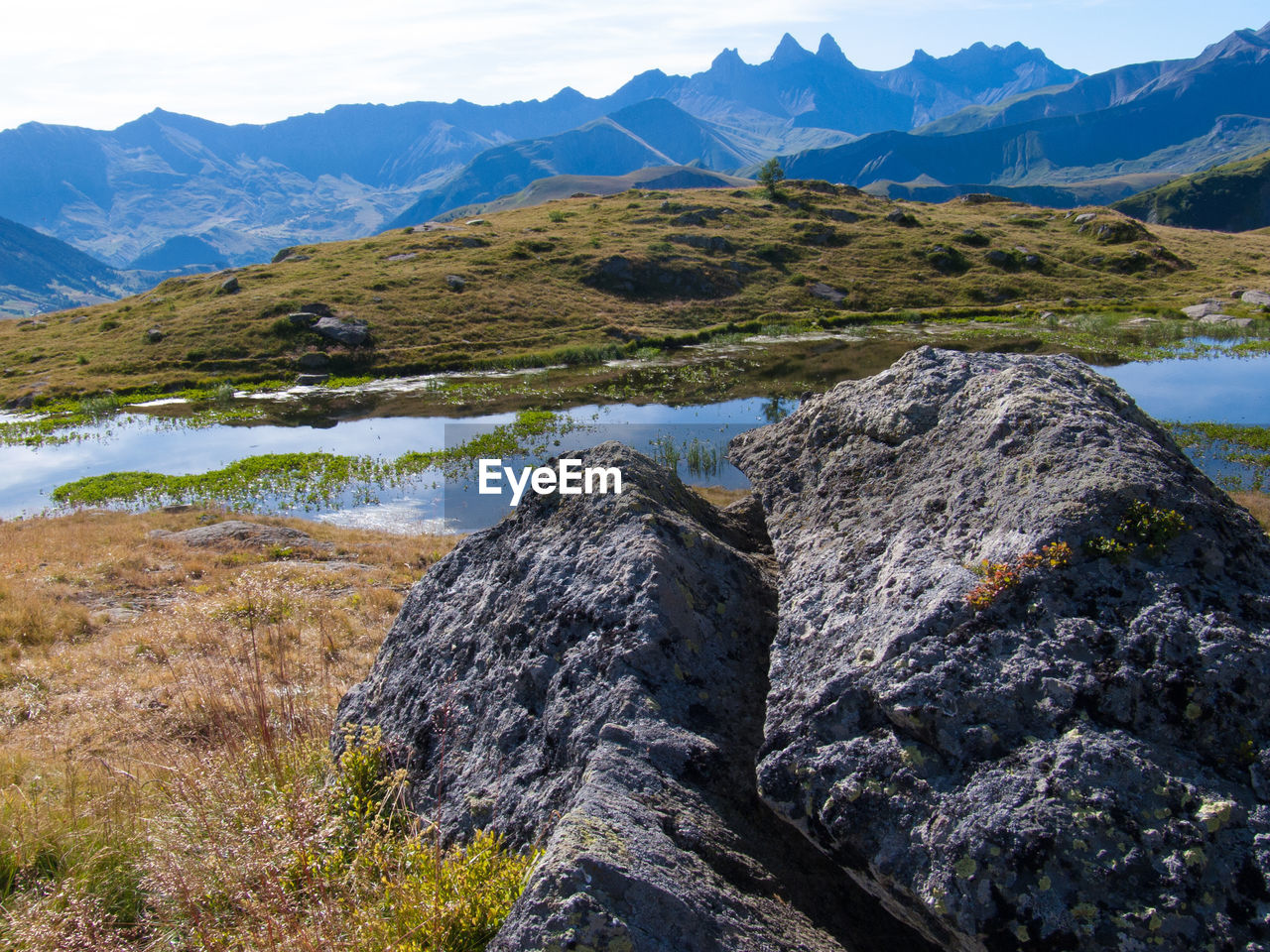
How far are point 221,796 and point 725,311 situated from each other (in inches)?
2998

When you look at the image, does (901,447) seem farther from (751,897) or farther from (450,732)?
(450,732)

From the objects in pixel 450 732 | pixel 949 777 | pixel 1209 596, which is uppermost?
pixel 1209 596

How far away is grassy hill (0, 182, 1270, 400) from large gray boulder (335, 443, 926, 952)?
56316mm

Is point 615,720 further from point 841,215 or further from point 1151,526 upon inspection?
point 841,215

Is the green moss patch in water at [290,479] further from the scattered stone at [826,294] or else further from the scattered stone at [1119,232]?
the scattered stone at [1119,232]

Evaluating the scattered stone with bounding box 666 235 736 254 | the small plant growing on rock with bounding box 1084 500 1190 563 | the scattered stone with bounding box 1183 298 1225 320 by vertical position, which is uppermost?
the scattered stone with bounding box 666 235 736 254

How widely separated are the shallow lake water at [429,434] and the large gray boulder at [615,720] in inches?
788

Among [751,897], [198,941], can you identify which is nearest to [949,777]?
[751,897]

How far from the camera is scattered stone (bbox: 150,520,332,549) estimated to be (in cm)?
2250

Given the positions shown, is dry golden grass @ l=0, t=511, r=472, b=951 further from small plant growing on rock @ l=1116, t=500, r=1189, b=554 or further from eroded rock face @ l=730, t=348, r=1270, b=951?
small plant growing on rock @ l=1116, t=500, r=1189, b=554

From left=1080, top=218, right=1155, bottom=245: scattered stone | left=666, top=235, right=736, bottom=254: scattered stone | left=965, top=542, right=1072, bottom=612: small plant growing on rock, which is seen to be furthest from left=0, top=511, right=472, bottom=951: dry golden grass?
left=1080, top=218, right=1155, bottom=245: scattered stone

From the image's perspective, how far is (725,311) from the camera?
77.8 metres

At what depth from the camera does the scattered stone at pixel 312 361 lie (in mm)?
60594

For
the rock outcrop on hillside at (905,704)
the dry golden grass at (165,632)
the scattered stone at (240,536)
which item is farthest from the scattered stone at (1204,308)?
the rock outcrop on hillside at (905,704)
